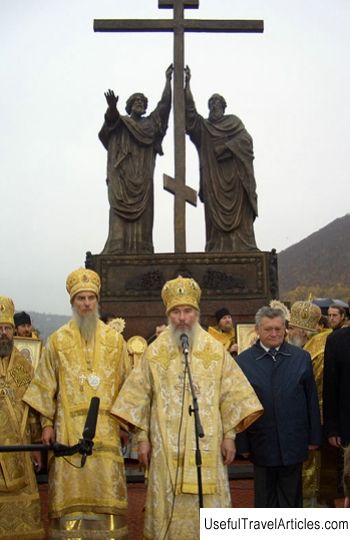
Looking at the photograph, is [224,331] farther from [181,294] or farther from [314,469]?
[181,294]

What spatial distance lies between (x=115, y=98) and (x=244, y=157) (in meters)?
2.31

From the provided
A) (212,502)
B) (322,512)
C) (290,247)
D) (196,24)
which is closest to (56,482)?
(212,502)

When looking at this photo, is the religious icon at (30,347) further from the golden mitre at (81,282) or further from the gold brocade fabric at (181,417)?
the gold brocade fabric at (181,417)

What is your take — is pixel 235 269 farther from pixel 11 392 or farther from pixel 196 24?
pixel 11 392

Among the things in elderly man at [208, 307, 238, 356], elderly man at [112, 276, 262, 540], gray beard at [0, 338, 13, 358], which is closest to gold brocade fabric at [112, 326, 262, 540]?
elderly man at [112, 276, 262, 540]

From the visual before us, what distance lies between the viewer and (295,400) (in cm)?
521

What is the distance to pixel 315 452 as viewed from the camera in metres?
6.38

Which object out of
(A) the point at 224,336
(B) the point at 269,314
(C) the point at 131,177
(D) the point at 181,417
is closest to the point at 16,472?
(D) the point at 181,417

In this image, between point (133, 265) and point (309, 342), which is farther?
point (133, 265)

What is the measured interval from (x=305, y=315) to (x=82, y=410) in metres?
2.33

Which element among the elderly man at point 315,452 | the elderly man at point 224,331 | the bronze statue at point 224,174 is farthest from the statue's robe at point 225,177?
the elderly man at point 315,452

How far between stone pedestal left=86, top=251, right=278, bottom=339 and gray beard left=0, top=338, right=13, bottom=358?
5732mm

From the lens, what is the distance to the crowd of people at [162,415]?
4.88 meters

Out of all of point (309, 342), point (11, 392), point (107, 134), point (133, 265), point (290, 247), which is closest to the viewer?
point (11, 392)
